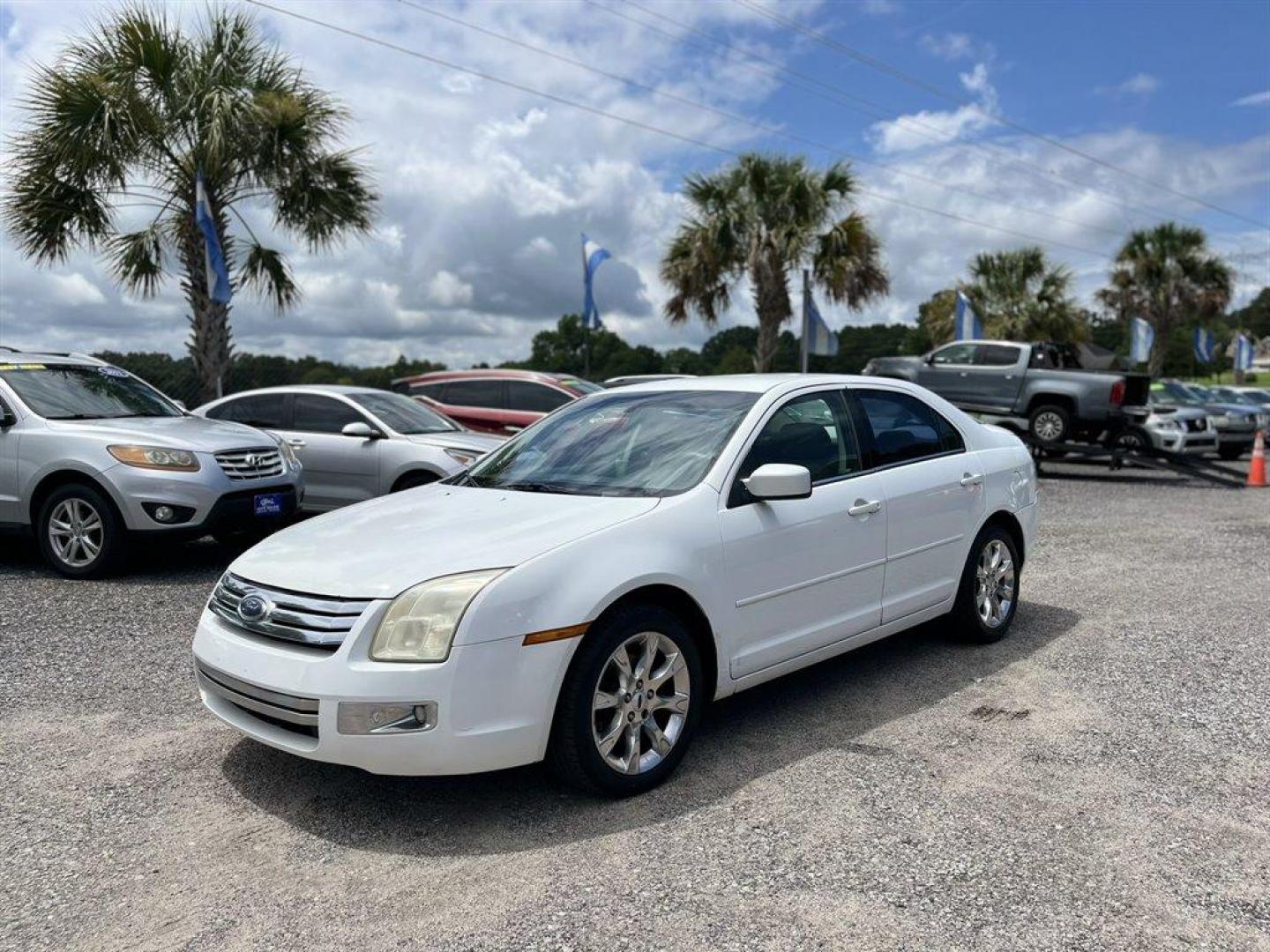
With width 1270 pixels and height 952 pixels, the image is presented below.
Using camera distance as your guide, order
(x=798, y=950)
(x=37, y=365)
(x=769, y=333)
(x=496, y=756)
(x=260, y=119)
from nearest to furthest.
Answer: (x=798, y=950), (x=496, y=756), (x=37, y=365), (x=260, y=119), (x=769, y=333)

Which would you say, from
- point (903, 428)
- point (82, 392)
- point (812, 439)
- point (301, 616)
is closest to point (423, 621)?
point (301, 616)

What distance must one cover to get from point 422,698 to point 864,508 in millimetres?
2246

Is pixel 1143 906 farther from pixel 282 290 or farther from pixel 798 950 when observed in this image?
pixel 282 290

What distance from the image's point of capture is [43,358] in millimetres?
8266

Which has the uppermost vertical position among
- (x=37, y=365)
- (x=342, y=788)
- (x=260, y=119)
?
(x=260, y=119)

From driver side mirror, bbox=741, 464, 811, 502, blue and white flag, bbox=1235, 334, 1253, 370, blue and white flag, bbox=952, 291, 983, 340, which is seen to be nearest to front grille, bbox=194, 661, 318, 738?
driver side mirror, bbox=741, 464, 811, 502

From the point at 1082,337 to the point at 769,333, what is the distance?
1402 cm

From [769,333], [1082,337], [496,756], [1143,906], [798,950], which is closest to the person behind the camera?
[798,950]

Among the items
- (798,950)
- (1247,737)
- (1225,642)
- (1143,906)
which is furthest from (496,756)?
(1225,642)

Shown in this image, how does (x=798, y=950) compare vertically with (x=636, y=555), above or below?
below

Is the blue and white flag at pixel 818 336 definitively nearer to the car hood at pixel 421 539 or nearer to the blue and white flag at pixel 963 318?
the blue and white flag at pixel 963 318

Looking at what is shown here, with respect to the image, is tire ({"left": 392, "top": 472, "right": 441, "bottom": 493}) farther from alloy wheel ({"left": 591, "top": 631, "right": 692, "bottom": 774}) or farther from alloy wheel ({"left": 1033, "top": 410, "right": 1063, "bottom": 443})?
alloy wheel ({"left": 1033, "top": 410, "right": 1063, "bottom": 443})

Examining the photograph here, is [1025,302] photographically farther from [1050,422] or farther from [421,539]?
[421,539]

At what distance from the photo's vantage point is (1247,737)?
169 inches
